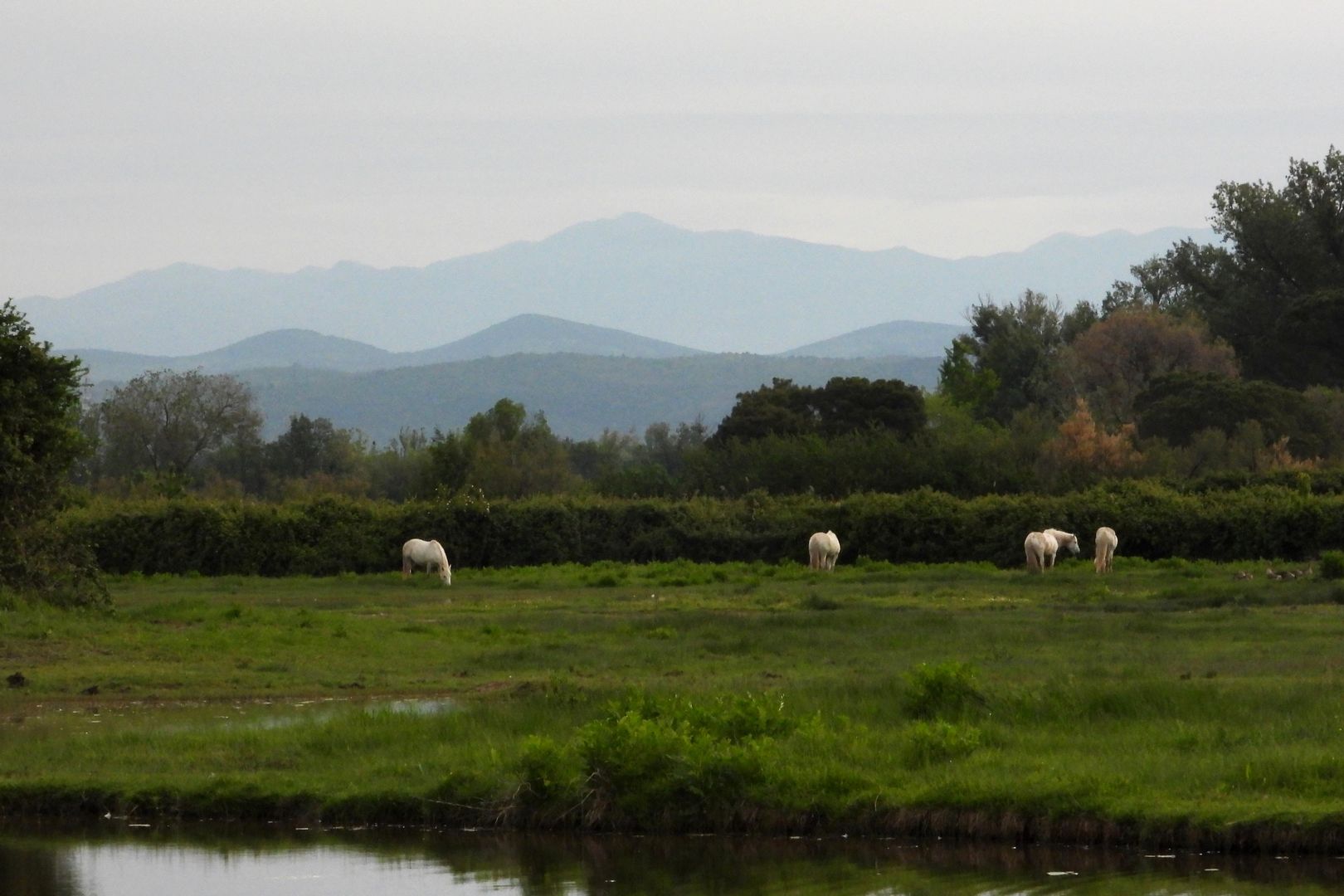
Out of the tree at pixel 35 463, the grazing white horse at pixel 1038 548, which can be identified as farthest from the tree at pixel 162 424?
the tree at pixel 35 463

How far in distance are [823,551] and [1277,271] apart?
54176mm

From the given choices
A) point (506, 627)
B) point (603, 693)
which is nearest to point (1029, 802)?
point (603, 693)

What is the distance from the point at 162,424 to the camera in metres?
96.1

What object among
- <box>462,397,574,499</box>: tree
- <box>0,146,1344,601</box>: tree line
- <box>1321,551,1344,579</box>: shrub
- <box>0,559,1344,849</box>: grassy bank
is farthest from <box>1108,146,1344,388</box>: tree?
<box>0,559,1344,849</box>: grassy bank

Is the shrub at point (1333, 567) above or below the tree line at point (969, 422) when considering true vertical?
below

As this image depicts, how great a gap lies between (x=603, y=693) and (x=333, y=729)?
2.89m

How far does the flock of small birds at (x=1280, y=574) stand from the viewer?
3525cm

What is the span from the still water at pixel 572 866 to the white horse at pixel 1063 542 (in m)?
29.3

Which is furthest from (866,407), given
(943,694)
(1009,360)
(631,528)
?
(943,694)

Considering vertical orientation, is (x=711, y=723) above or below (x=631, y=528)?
below

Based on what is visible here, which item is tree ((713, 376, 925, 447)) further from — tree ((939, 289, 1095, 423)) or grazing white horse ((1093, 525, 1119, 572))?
grazing white horse ((1093, 525, 1119, 572))

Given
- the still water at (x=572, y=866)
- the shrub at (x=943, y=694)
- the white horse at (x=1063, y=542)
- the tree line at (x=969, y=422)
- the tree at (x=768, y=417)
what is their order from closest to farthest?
the still water at (x=572, y=866) < the shrub at (x=943, y=694) < the white horse at (x=1063, y=542) < the tree line at (x=969, y=422) < the tree at (x=768, y=417)

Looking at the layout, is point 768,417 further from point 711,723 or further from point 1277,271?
point 711,723

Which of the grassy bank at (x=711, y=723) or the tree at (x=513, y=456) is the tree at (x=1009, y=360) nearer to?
the tree at (x=513, y=456)
